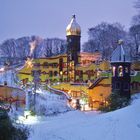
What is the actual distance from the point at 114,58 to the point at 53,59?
25170 millimetres

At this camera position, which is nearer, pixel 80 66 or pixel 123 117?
pixel 123 117

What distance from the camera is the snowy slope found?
23.1m

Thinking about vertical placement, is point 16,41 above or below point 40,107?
above

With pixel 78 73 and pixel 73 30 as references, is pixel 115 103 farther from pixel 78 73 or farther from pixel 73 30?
pixel 73 30

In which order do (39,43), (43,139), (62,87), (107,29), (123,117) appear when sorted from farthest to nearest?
(39,43) < (107,29) < (62,87) < (123,117) < (43,139)

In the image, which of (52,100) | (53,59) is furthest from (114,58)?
→ (53,59)

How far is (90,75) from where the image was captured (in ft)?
195

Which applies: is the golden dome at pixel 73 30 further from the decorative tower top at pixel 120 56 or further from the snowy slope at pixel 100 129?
the snowy slope at pixel 100 129

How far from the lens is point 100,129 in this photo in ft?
78.9

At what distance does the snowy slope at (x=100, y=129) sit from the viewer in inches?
909

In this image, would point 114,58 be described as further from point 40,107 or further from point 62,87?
point 62,87

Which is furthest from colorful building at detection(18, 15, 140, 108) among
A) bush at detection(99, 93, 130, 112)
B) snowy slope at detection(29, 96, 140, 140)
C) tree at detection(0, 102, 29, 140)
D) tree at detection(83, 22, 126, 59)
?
tree at detection(0, 102, 29, 140)

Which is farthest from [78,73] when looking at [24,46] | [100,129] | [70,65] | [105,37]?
[24,46]

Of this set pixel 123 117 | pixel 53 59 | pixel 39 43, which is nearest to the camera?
pixel 123 117
